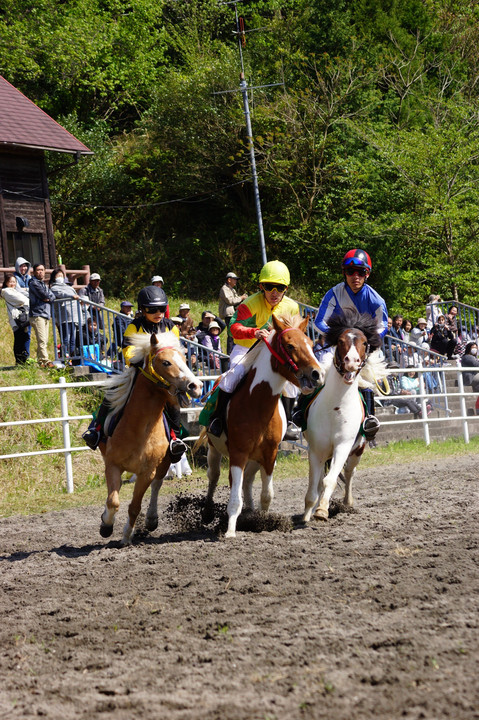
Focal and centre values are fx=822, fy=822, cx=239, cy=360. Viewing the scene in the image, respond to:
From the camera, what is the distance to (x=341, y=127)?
3144 cm

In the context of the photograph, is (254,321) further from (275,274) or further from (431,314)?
(431,314)

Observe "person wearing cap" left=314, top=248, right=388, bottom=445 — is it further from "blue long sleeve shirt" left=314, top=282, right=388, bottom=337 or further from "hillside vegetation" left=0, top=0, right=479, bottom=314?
"hillside vegetation" left=0, top=0, right=479, bottom=314

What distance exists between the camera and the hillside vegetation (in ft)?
96.2

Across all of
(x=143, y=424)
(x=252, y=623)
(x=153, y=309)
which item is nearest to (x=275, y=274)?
(x=153, y=309)

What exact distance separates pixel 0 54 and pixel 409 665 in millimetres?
35377

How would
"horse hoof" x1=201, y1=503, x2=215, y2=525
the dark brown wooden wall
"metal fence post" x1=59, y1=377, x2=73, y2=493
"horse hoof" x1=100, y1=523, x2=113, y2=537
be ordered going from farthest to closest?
the dark brown wooden wall, "metal fence post" x1=59, y1=377, x2=73, y2=493, "horse hoof" x1=201, y1=503, x2=215, y2=525, "horse hoof" x1=100, y1=523, x2=113, y2=537

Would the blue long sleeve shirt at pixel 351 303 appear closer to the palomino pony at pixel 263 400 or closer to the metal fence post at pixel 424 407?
the palomino pony at pixel 263 400

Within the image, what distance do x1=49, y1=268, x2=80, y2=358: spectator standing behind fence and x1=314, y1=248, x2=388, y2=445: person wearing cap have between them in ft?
25.1

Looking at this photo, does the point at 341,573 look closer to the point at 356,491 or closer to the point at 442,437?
the point at 356,491

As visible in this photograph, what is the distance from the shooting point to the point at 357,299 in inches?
329

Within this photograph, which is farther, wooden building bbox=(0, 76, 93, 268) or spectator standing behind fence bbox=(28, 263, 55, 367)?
wooden building bbox=(0, 76, 93, 268)

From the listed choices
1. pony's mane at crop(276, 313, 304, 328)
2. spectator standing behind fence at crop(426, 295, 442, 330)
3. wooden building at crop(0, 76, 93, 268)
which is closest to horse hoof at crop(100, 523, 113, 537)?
pony's mane at crop(276, 313, 304, 328)

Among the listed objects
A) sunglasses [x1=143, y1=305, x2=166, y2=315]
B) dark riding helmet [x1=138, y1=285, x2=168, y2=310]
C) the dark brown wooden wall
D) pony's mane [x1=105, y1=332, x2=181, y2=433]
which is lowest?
pony's mane [x1=105, y1=332, x2=181, y2=433]

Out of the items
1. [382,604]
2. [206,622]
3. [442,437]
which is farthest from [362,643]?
[442,437]
